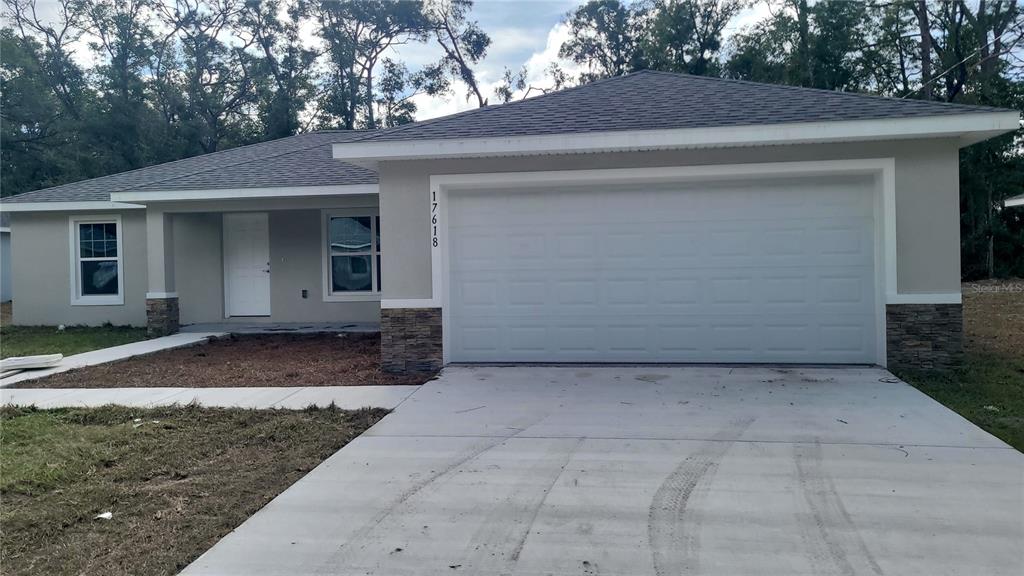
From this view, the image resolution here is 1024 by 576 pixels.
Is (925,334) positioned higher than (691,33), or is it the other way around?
(691,33)

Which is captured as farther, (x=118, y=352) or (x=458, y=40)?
(x=458, y=40)

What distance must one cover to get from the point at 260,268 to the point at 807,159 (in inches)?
434

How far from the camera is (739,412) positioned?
650 cm

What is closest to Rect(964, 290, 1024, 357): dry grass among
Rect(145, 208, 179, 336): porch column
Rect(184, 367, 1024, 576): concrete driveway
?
Rect(184, 367, 1024, 576): concrete driveway

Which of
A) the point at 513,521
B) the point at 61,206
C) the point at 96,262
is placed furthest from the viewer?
the point at 96,262

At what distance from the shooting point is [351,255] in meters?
13.8

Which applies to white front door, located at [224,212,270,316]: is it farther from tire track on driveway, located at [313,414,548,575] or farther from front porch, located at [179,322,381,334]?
tire track on driveway, located at [313,414,548,575]


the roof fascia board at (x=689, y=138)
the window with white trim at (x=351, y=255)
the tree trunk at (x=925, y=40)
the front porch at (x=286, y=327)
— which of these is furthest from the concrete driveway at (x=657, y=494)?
the tree trunk at (x=925, y=40)

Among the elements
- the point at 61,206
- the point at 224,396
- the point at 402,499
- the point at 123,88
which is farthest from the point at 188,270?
the point at 123,88

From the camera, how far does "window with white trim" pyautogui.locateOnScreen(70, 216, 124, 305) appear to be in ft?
48.2

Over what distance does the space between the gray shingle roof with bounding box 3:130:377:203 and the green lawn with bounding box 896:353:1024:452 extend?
29.1 ft

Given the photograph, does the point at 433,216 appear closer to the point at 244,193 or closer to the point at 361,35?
the point at 244,193

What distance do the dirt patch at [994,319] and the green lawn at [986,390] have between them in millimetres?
919

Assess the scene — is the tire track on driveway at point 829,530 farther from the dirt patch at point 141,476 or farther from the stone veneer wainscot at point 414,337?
the stone veneer wainscot at point 414,337
